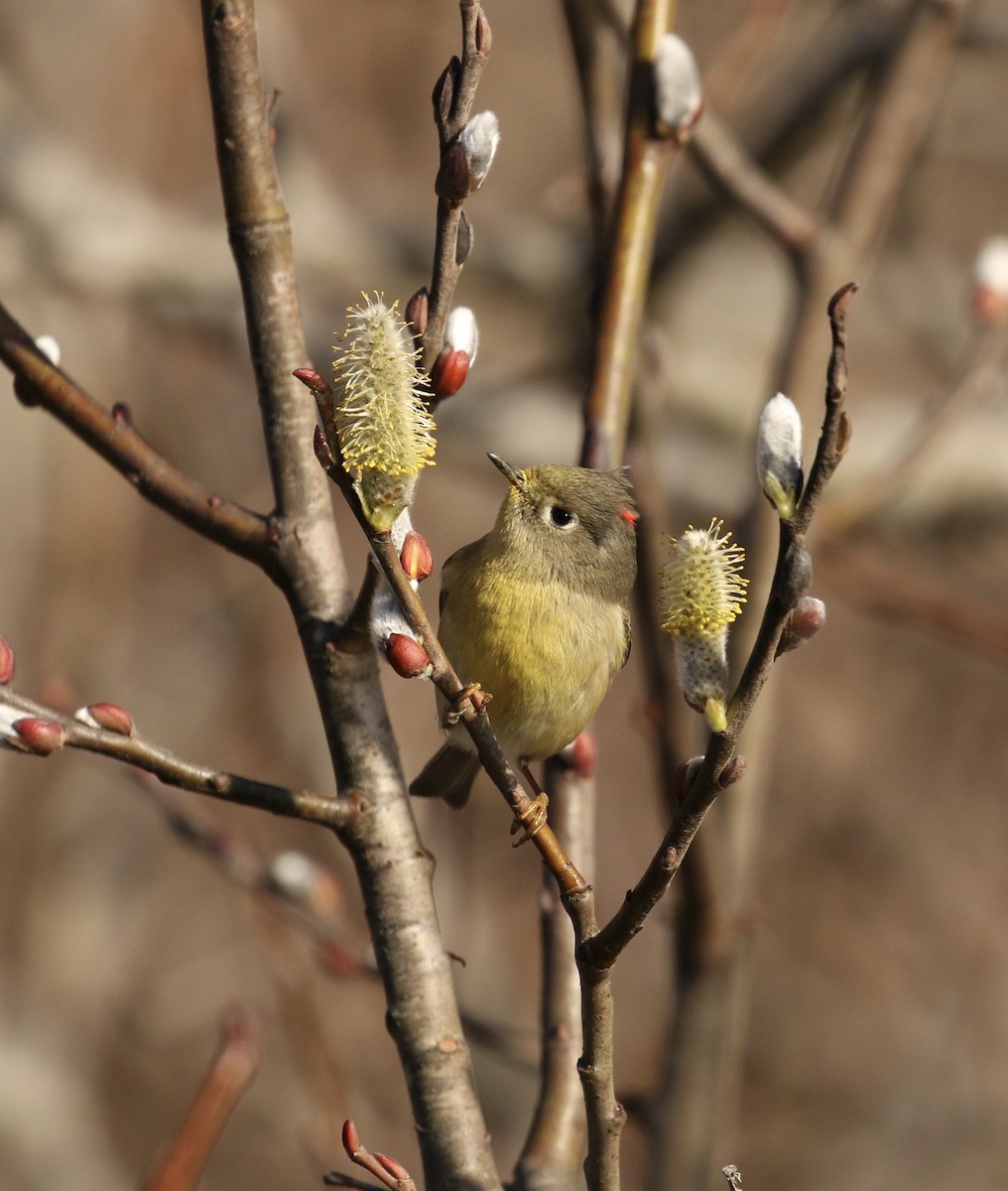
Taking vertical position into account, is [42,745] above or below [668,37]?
below

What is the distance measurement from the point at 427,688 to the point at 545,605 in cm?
331

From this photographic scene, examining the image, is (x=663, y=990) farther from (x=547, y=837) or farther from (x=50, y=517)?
(x=547, y=837)

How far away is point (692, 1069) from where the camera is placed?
7.46 feet

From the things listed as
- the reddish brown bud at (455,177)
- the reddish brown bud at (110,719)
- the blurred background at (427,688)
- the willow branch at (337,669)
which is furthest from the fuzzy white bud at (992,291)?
the reddish brown bud at (110,719)

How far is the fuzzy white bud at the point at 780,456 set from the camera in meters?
0.85

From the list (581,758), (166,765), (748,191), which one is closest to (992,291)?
(748,191)

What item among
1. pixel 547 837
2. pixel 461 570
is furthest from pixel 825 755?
pixel 547 837

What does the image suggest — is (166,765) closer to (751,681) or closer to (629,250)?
(751,681)

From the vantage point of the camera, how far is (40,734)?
3.43 ft

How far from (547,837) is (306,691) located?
358 cm

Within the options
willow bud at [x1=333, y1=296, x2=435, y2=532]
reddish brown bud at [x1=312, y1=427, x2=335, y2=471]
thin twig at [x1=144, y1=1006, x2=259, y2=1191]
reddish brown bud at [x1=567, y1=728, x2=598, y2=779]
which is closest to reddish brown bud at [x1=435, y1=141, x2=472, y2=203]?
willow bud at [x1=333, y1=296, x2=435, y2=532]

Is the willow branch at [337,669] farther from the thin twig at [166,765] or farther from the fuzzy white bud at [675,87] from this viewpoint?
the fuzzy white bud at [675,87]

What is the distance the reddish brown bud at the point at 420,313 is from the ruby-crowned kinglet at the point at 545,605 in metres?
0.74

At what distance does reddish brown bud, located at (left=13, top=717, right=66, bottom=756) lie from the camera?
3.42 ft
